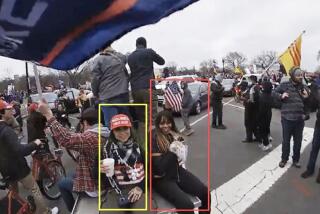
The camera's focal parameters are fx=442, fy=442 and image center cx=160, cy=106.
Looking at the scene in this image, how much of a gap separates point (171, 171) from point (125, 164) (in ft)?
2.20

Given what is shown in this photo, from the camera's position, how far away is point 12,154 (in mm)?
5457

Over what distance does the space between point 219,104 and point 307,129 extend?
2660 millimetres

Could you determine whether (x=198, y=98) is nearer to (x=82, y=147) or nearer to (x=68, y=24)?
(x=82, y=147)

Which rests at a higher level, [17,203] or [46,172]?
[46,172]

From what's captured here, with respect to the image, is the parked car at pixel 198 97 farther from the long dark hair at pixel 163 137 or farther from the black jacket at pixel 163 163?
the black jacket at pixel 163 163

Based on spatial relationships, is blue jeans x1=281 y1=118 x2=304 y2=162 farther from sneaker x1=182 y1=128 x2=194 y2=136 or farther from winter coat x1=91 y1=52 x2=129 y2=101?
sneaker x1=182 y1=128 x2=194 y2=136

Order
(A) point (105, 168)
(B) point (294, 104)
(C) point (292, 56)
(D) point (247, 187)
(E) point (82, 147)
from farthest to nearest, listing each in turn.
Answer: (C) point (292, 56) → (B) point (294, 104) → (D) point (247, 187) → (E) point (82, 147) → (A) point (105, 168)

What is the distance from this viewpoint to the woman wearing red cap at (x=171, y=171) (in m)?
4.33

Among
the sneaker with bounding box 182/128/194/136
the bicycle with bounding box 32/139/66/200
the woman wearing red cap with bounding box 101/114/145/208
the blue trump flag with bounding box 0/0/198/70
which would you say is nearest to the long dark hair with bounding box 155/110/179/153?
the woman wearing red cap with bounding box 101/114/145/208

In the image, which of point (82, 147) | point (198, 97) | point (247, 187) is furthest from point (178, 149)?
point (198, 97)

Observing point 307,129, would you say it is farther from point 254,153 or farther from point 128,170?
point 128,170

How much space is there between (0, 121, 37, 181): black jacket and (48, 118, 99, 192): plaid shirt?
49.4 inches

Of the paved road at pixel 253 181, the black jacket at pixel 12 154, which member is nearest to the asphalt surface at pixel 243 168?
the paved road at pixel 253 181

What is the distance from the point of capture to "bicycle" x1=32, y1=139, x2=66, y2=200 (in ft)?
23.3
